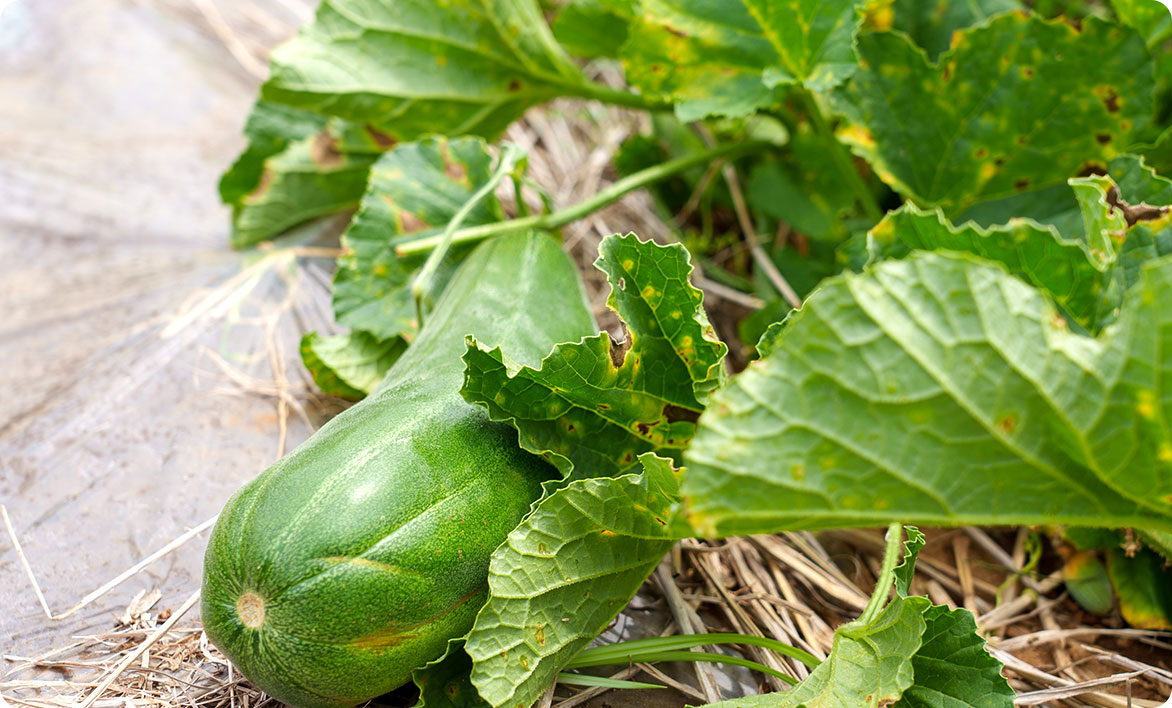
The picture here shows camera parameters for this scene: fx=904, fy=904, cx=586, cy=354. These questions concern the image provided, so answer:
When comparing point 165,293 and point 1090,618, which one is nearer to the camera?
point 1090,618

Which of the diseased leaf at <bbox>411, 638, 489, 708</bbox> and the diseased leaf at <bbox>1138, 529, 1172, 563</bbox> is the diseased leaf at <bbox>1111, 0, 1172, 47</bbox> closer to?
the diseased leaf at <bbox>1138, 529, 1172, 563</bbox>

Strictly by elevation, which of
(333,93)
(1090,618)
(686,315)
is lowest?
(1090,618)

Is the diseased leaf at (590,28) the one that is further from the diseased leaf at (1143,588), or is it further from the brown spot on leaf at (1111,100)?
the diseased leaf at (1143,588)

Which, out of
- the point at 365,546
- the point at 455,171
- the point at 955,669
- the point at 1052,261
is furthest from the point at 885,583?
the point at 455,171

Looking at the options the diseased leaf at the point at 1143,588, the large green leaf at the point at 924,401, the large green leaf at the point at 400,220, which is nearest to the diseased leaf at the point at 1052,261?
the large green leaf at the point at 924,401

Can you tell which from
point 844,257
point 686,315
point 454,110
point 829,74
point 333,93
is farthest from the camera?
point 454,110

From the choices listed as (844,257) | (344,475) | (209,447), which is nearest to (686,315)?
(344,475)

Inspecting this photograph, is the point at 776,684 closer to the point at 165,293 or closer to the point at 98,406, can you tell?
the point at 98,406
